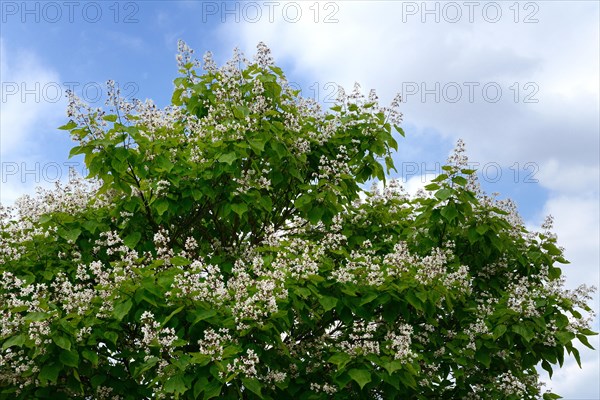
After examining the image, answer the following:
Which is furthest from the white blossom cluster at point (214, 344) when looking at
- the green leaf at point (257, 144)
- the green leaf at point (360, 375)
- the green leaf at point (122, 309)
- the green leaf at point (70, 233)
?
the green leaf at point (70, 233)

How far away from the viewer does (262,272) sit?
910 cm

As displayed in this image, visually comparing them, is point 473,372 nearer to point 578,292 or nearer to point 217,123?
point 578,292

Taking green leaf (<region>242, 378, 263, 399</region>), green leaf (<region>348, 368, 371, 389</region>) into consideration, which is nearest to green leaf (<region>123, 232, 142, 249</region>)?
green leaf (<region>242, 378, 263, 399</region>)

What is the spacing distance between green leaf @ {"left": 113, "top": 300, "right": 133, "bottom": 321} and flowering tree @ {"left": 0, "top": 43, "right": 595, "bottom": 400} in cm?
3

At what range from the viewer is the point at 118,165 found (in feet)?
32.2

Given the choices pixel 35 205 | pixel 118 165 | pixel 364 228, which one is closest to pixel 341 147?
pixel 364 228

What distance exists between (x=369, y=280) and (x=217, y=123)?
349 cm

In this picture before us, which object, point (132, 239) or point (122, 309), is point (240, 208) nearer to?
point (132, 239)

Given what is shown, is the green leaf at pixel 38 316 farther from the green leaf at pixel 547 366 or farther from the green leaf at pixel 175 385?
the green leaf at pixel 547 366

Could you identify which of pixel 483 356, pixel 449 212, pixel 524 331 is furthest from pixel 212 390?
pixel 524 331

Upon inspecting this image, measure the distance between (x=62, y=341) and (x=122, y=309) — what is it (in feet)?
2.62

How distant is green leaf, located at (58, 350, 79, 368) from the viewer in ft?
28.3

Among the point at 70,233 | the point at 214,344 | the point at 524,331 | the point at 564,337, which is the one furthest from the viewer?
the point at 70,233

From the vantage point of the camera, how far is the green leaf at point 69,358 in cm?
862
